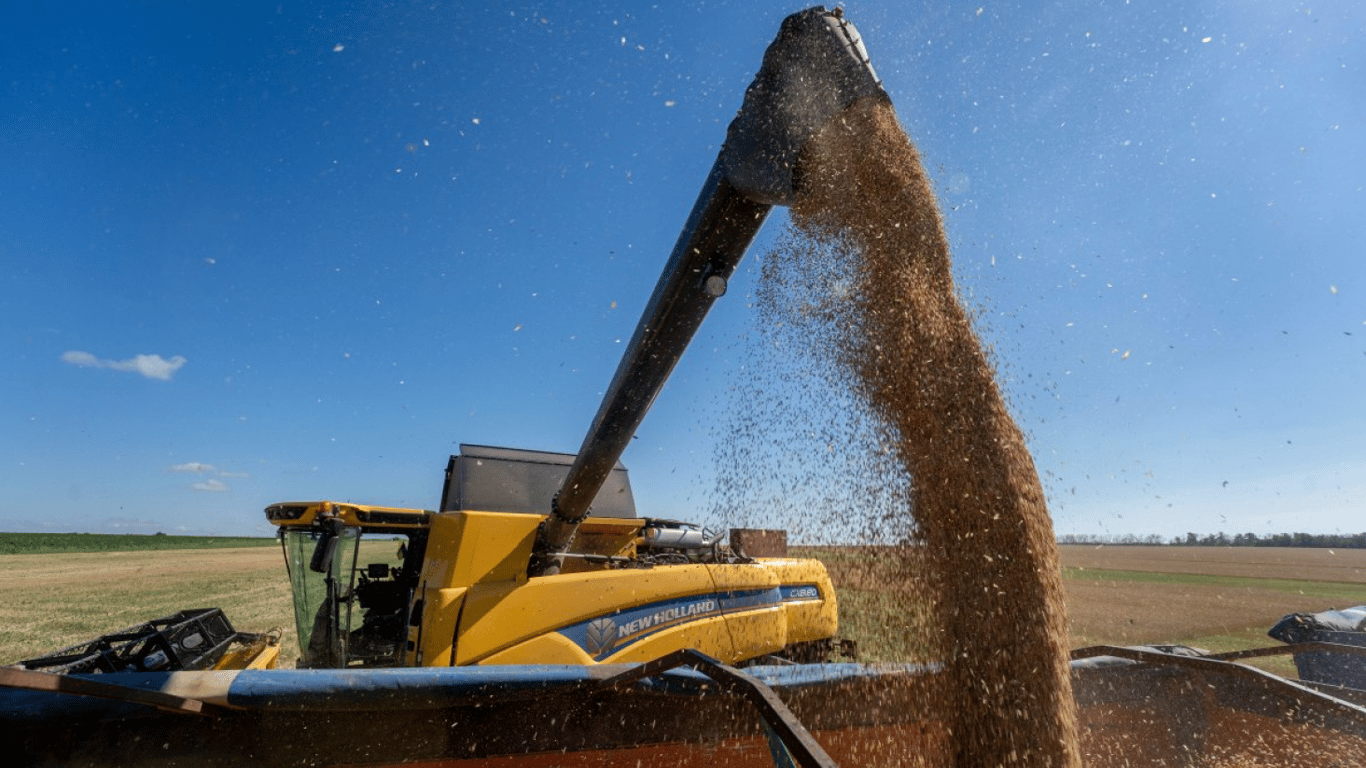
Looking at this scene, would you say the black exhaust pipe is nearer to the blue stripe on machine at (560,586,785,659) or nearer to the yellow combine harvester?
the yellow combine harvester

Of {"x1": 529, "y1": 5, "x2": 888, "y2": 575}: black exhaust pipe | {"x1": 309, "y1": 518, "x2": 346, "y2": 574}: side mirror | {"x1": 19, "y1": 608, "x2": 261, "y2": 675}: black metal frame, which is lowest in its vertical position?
{"x1": 19, "y1": 608, "x2": 261, "y2": 675}: black metal frame

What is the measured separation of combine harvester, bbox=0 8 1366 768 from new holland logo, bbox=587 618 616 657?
0.01 m

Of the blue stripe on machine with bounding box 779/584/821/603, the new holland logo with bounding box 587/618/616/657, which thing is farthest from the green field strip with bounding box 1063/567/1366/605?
the new holland logo with bounding box 587/618/616/657

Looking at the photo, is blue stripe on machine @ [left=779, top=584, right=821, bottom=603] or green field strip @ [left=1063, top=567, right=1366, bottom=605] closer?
blue stripe on machine @ [left=779, top=584, right=821, bottom=603]

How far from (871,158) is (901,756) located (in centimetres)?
203

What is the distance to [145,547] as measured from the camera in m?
57.5

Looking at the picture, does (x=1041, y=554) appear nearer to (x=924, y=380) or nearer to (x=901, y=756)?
(x=924, y=380)

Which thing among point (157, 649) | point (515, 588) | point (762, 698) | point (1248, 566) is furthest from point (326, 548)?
point (1248, 566)

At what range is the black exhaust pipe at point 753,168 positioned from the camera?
6.71 feet

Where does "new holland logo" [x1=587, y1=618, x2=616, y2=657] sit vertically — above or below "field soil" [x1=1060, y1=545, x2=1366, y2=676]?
above

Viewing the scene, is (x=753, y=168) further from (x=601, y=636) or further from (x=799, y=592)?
(x=799, y=592)

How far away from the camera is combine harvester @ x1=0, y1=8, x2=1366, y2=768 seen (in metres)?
1.57

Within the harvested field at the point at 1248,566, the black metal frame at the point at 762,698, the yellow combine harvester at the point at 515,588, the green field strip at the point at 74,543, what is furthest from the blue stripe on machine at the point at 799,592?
the green field strip at the point at 74,543

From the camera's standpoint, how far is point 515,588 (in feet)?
8.83
